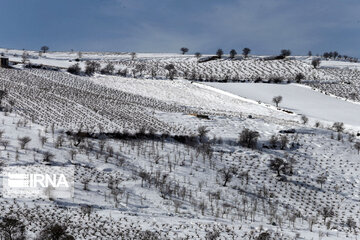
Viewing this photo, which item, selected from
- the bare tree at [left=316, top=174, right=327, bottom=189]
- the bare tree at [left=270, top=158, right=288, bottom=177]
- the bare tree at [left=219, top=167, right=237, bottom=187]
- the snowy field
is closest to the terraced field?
the bare tree at [left=219, top=167, right=237, bottom=187]

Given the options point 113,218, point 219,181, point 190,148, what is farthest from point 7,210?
point 190,148

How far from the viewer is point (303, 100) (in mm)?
63656

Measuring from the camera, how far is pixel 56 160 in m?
22.1

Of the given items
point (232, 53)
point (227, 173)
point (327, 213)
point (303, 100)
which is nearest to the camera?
point (327, 213)

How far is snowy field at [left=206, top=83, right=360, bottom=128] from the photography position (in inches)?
2063

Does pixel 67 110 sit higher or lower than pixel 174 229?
higher

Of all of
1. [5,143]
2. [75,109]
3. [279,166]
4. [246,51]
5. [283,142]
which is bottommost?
[279,166]

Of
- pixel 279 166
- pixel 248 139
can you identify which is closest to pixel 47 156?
pixel 279 166

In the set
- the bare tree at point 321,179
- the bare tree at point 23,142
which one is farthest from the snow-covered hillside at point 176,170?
the bare tree at point 23,142

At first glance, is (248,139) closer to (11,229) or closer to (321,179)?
(321,179)

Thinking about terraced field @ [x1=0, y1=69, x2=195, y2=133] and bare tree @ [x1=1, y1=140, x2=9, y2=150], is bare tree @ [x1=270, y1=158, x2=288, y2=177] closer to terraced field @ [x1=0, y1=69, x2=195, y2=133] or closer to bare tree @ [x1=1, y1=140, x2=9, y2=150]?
terraced field @ [x1=0, y1=69, x2=195, y2=133]

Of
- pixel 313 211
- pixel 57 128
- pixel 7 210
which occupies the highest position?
pixel 57 128

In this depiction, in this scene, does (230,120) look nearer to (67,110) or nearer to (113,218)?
(67,110)

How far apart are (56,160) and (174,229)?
10338 millimetres
